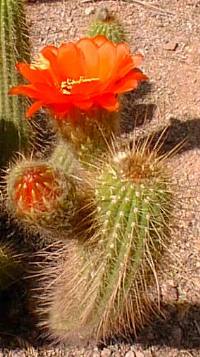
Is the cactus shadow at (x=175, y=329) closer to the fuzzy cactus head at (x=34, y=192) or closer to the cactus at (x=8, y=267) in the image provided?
the cactus at (x=8, y=267)

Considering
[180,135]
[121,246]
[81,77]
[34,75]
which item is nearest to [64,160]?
[81,77]

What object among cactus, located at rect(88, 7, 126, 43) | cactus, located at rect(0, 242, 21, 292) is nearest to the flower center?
cactus, located at rect(0, 242, 21, 292)

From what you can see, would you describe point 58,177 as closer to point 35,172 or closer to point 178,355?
point 35,172

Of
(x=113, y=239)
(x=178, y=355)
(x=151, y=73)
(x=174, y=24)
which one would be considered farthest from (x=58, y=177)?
(x=174, y=24)

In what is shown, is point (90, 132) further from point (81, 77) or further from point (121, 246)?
point (121, 246)

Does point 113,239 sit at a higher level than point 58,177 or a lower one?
lower
